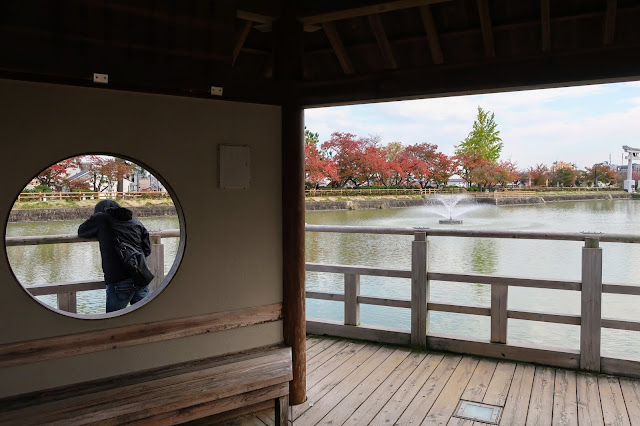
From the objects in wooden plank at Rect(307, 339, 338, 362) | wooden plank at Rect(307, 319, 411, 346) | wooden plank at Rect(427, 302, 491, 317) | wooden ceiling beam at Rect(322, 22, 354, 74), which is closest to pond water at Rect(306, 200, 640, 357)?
wooden plank at Rect(427, 302, 491, 317)

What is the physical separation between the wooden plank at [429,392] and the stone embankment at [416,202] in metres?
17.6

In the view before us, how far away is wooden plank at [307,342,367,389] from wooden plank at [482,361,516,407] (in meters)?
1.05

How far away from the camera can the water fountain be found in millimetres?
23775

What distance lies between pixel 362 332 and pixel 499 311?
1.13 m

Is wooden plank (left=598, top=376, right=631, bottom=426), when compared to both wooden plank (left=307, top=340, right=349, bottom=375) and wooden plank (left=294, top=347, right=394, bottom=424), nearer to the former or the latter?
wooden plank (left=294, top=347, right=394, bottom=424)

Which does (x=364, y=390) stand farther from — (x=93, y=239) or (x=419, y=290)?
(x=93, y=239)

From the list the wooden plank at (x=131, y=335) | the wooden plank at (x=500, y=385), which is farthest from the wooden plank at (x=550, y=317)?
the wooden plank at (x=131, y=335)

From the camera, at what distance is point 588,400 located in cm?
281

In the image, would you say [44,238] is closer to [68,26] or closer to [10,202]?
[10,202]

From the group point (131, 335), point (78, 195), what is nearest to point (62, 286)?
point (131, 335)

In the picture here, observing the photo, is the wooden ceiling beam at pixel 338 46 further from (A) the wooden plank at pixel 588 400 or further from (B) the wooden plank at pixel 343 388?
(A) the wooden plank at pixel 588 400

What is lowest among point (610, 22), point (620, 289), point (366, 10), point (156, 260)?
point (620, 289)

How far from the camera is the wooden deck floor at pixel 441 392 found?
104 inches

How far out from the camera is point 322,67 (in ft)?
→ 10.7
